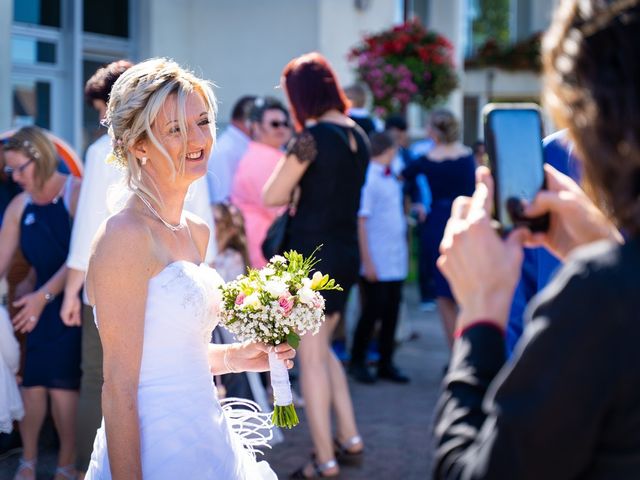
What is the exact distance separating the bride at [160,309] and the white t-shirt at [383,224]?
15.2 feet

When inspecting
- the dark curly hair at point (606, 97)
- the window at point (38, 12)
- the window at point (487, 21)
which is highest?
the window at point (487, 21)

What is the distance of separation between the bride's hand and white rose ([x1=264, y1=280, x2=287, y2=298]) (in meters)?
0.17

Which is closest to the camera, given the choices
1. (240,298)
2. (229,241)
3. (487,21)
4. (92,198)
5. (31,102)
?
(240,298)

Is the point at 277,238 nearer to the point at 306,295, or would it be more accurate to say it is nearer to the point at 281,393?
the point at 306,295

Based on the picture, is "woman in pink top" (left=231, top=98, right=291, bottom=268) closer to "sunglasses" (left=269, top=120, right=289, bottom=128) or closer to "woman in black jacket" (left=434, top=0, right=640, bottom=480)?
"sunglasses" (left=269, top=120, right=289, bottom=128)

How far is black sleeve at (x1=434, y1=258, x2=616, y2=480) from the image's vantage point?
1.21 meters

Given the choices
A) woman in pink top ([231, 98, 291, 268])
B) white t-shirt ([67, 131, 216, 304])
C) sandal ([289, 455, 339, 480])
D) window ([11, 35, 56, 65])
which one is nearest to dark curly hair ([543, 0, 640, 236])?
white t-shirt ([67, 131, 216, 304])

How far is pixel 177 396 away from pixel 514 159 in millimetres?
1516

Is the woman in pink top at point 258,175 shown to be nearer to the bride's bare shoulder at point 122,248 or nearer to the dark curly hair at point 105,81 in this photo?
the dark curly hair at point 105,81

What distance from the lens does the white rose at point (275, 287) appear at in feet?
10.1

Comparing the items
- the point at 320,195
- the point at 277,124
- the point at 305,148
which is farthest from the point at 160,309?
the point at 277,124

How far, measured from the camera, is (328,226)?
5.31 metres

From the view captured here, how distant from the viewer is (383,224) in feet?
25.7

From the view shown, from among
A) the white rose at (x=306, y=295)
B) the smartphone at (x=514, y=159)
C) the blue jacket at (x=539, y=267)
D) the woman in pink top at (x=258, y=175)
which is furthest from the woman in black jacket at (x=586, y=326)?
the woman in pink top at (x=258, y=175)
